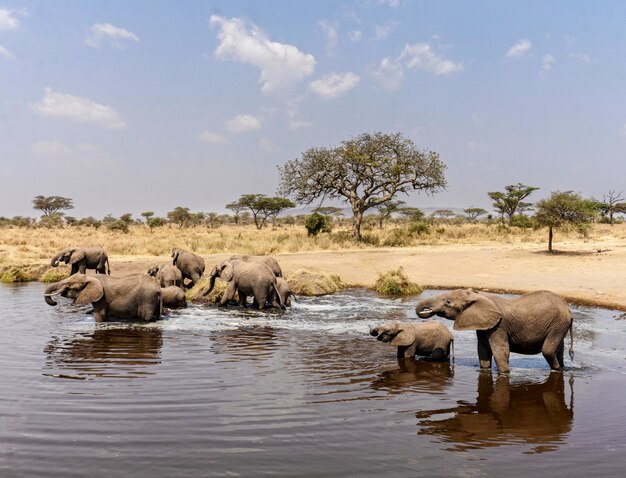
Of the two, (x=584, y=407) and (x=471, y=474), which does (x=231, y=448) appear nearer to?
(x=471, y=474)

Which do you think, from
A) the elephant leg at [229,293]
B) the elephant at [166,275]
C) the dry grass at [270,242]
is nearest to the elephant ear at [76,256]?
the elephant at [166,275]

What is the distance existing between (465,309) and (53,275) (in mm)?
19145

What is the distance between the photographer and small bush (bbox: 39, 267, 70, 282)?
890 inches

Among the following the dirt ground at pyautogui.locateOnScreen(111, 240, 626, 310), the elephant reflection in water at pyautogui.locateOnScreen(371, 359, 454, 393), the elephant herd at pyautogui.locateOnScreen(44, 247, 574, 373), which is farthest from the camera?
the dirt ground at pyautogui.locateOnScreen(111, 240, 626, 310)

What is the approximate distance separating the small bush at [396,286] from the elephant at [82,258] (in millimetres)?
10803

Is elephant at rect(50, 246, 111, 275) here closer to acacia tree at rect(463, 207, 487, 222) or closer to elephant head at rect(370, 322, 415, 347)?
elephant head at rect(370, 322, 415, 347)

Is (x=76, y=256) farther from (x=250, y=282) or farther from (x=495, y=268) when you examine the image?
(x=495, y=268)

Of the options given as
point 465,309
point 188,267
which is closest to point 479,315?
point 465,309

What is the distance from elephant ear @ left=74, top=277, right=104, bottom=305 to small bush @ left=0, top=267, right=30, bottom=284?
12.5m

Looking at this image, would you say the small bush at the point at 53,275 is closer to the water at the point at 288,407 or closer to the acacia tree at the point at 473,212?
the water at the point at 288,407

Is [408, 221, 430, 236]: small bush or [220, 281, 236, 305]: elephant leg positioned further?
[408, 221, 430, 236]: small bush

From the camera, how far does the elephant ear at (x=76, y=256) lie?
2014cm

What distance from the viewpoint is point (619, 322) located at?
Result: 13.9 meters

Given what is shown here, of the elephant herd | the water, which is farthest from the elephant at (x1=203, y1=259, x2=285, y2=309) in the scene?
the water
